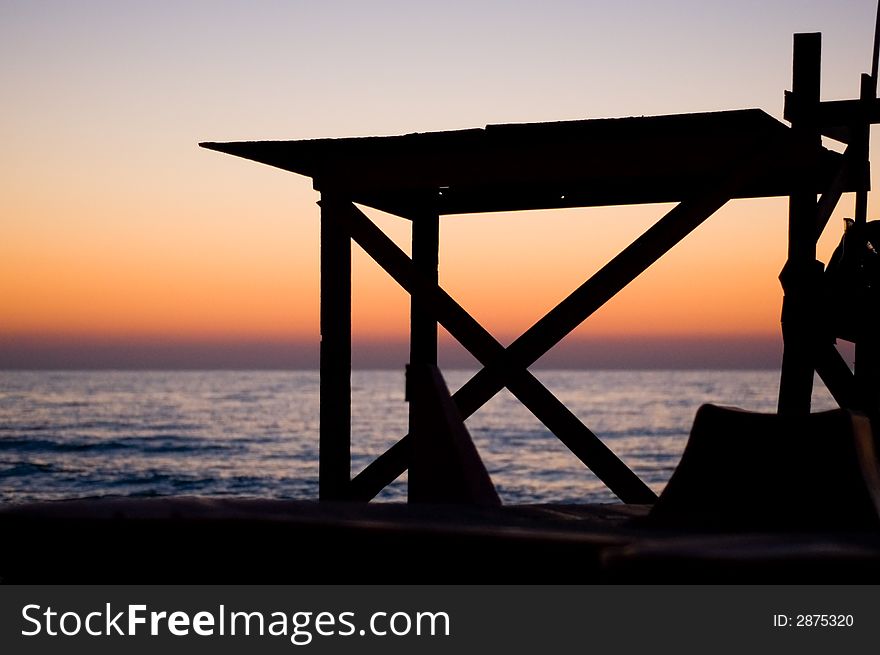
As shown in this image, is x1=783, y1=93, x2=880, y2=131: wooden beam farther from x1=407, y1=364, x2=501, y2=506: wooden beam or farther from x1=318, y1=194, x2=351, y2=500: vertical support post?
x1=407, y1=364, x2=501, y2=506: wooden beam

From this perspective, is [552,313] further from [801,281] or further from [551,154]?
[801,281]

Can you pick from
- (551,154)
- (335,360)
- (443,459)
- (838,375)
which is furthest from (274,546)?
(838,375)

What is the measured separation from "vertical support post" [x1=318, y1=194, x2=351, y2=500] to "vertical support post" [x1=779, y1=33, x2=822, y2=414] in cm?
271

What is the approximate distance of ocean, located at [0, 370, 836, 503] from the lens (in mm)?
27844

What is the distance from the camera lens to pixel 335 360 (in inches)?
264

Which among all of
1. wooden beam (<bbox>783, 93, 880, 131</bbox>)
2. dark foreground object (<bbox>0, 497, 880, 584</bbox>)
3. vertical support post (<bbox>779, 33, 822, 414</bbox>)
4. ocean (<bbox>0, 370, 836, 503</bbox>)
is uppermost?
wooden beam (<bbox>783, 93, 880, 131</bbox>)

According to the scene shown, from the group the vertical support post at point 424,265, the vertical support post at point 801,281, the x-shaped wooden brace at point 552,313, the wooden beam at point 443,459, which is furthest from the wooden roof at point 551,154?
the wooden beam at point 443,459

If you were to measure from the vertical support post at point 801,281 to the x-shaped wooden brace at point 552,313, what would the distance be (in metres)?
1.06

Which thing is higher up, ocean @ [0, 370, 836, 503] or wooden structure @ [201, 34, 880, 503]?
wooden structure @ [201, 34, 880, 503]

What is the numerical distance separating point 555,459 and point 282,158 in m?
29.1

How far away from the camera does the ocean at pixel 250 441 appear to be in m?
27.8

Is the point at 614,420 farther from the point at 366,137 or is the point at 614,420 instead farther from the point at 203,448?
the point at 366,137

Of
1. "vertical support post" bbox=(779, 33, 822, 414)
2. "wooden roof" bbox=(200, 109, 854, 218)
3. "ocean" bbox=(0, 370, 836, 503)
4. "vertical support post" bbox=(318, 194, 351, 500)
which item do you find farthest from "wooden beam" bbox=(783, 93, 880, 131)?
"ocean" bbox=(0, 370, 836, 503)

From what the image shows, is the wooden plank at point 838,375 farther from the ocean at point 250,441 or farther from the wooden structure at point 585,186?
the ocean at point 250,441
